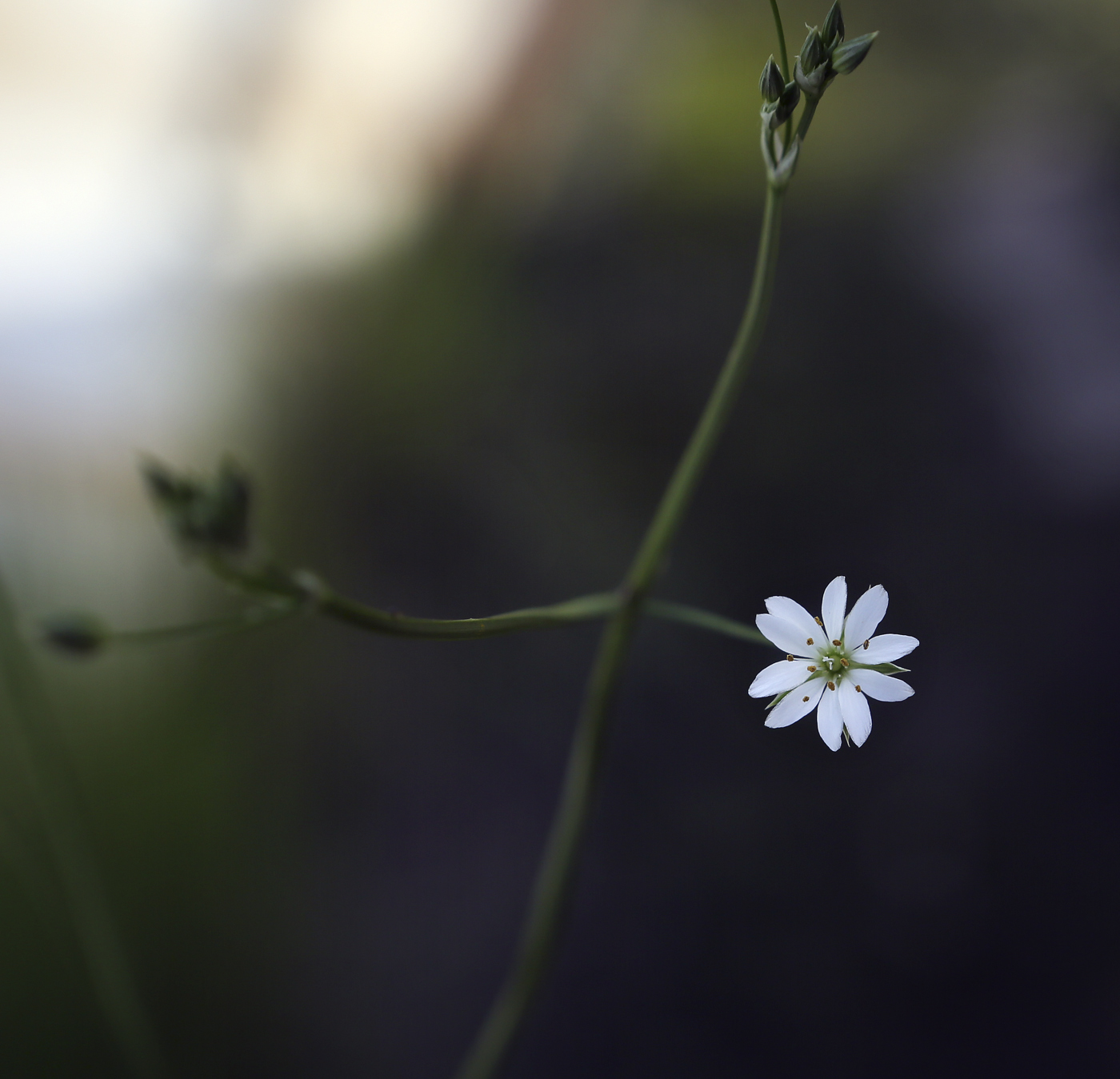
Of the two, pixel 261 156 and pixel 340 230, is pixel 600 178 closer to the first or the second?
pixel 340 230

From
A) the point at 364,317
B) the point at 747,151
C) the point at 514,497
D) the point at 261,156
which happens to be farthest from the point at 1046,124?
the point at 261,156

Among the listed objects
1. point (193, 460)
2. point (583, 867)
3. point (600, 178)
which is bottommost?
point (583, 867)

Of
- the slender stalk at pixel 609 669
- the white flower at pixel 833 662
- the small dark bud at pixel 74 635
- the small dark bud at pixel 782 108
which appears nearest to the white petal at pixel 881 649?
the white flower at pixel 833 662

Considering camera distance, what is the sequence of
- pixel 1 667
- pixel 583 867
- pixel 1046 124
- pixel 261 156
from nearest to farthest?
pixel 1 667 → pixel 1046 124 → pixel 583 867 → pixel 261 156

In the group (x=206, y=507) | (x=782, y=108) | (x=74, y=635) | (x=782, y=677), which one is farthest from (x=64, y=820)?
(x=782, y=108)

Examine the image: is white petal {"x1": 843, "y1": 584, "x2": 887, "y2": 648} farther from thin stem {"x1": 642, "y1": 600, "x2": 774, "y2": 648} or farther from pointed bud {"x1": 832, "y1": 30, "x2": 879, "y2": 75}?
pointed bud {"x1": 832, "y1": 30, "x2": 879, "y2": 75}

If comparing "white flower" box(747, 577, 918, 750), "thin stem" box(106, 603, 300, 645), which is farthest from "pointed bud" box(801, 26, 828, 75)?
"thin stem" box(106, 603, 300, 645)

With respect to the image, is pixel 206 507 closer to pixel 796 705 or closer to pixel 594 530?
pixel 796 705
